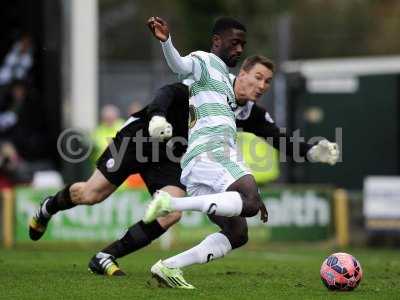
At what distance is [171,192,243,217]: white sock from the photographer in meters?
9.41

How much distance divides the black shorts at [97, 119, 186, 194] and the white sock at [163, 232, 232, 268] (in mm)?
1066

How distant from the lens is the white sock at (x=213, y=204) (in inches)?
370

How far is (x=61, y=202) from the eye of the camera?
11.4 metres

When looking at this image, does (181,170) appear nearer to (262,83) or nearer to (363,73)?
(262,83)

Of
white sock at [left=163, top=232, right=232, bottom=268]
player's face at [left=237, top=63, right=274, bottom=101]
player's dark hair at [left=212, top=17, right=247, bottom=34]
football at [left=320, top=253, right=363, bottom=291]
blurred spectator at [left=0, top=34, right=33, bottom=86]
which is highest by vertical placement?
blurred spectator at [left=0, top=34, right=33, bottom=86]

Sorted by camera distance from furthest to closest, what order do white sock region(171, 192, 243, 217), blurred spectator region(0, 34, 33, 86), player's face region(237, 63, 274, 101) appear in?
blurred spectator region(0, 34, 33, 86) → player's face region(237, 63, 274, 101) → white sock region(171, 192, 243, 217)

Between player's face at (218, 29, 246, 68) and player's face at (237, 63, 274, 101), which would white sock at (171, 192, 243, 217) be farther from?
player's face at (218, 29, 246, 68)

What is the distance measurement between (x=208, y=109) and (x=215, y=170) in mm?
548

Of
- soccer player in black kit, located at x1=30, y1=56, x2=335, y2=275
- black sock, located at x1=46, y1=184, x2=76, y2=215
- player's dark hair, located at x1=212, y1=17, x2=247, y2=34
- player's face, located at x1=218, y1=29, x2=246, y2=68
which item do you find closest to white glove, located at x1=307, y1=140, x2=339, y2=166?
soccer player in black kit, located at x1=30, y1=56, x2=335, y2=275

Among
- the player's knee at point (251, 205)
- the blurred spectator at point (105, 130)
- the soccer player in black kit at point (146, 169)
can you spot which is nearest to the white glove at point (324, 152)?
the soccer player in black kit at point (146, 169)

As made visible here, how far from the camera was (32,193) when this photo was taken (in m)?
19.3

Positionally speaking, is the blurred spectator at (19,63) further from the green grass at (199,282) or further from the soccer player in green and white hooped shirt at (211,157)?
the soccer player in green and white hooped shirt at (211,157)

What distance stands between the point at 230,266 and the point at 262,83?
12.0 feet

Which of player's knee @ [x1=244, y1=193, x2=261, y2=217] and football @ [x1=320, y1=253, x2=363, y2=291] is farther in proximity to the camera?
football @ [x1=320, y1=253, x2=363, y2=291]
